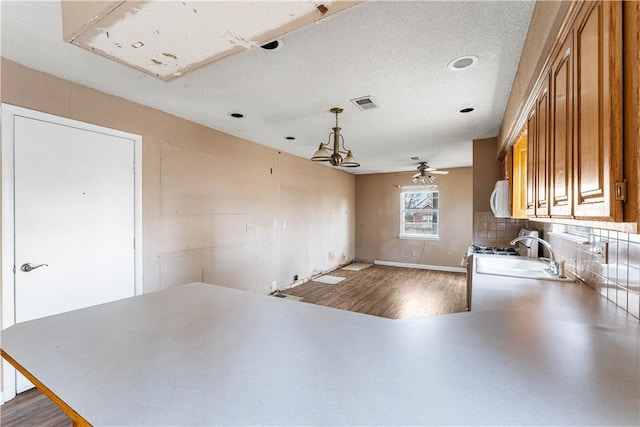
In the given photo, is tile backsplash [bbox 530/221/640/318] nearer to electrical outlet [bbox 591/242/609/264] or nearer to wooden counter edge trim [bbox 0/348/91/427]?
electrical outlet [bbox 591/242/609/264]

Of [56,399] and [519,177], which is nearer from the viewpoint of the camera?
[56,399]

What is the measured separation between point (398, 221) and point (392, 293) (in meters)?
2.72

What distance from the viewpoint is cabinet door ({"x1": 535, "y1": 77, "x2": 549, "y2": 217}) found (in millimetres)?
1425

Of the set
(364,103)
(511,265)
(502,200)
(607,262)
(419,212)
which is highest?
(364,103)

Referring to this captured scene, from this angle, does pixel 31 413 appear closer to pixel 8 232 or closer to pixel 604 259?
pixel 8 232

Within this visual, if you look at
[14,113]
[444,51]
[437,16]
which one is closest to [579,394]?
[437,16]

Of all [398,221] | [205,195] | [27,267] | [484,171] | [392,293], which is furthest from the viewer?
[398,221]

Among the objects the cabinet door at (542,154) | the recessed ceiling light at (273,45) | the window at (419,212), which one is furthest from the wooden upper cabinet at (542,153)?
the window at (419,212)

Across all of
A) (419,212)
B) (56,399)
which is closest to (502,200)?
(56,399)

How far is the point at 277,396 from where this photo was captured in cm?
72

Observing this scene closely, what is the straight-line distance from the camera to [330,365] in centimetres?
86

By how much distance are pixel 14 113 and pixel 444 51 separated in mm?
2971

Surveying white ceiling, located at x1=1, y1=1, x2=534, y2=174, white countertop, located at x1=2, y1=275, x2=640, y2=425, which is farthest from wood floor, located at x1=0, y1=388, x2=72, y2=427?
white ceiling, located at x1=1, y1=1, x2=534, y2=174

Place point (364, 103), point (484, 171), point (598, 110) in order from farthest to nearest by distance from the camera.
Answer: point (484, 171) < point (364, 103) < point (598, 110)
